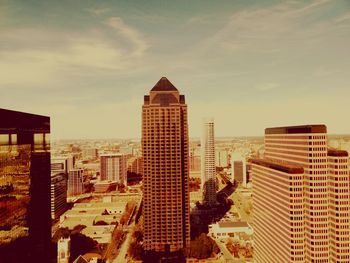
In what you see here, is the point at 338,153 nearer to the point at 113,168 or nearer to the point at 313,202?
the point at 313,202

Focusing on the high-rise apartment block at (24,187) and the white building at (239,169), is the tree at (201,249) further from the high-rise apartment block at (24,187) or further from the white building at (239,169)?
the white building at (239,169)

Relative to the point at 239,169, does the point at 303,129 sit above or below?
above

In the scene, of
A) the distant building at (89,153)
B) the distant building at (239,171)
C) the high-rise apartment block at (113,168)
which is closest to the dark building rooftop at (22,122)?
the high-rise apartment block at (113,168)

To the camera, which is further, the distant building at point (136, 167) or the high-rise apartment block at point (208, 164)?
the distant building at point (136, 167)

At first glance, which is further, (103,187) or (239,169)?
(239,169)

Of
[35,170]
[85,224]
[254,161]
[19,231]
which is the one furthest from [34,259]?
[85,224]

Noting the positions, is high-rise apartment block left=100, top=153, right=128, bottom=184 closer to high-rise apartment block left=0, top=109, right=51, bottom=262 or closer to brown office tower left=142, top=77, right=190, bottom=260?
brown office tower left=142, top=77, right=190, bottom=260

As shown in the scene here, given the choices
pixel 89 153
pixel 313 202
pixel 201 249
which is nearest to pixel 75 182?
pixel 89 153

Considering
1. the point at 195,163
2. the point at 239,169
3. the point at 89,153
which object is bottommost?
the point at 239,169
